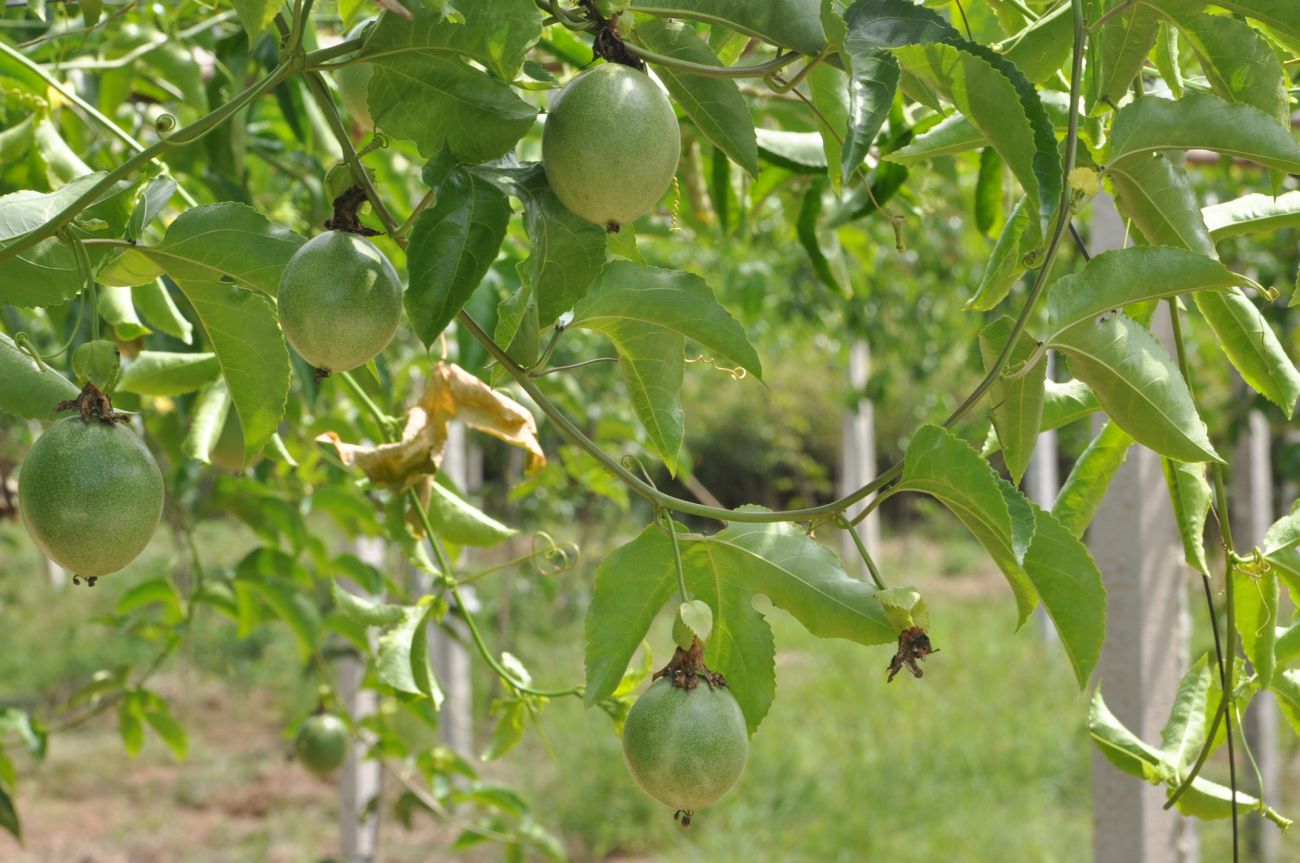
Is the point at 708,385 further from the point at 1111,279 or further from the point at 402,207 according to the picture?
the point at 1111,279

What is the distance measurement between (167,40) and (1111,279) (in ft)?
3.14

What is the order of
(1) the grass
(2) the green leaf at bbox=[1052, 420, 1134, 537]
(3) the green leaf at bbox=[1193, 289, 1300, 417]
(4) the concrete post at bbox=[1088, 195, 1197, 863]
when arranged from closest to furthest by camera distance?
(3) the green leaf at bbox=[1193, 289, 1300, 417]
(2) the green leaf at bbox=[1052, 420, 1134, 537]
(4) the concrete post at bbox=[1088, 195, 1197, 863]
(1) the grass

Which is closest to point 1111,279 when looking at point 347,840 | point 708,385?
point 347,840

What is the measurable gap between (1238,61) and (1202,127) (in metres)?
0.07

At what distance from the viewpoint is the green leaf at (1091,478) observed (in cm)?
85

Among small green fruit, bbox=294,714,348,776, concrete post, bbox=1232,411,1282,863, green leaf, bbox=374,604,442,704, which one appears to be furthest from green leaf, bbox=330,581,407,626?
concrete post, bbox=1232,411,1282,863

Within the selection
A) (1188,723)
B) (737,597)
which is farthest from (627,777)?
(737,597)

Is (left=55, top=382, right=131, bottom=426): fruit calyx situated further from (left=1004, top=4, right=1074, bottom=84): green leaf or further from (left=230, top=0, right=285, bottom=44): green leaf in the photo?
(left=1004, top=4, right=1074, bottom=84): green leaf

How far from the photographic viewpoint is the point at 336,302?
0.58 m

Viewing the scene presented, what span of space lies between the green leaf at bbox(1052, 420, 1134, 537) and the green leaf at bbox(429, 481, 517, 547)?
48cm

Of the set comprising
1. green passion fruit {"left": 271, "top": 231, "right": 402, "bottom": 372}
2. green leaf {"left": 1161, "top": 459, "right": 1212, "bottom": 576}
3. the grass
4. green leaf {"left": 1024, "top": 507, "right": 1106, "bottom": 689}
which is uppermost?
green passion fruit {"left": 271, "top": 231, "right": 402, "bottom": 372}

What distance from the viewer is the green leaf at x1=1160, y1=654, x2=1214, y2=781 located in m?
0.89

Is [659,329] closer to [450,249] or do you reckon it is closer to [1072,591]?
[450,249]

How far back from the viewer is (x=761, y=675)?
2.30ft
